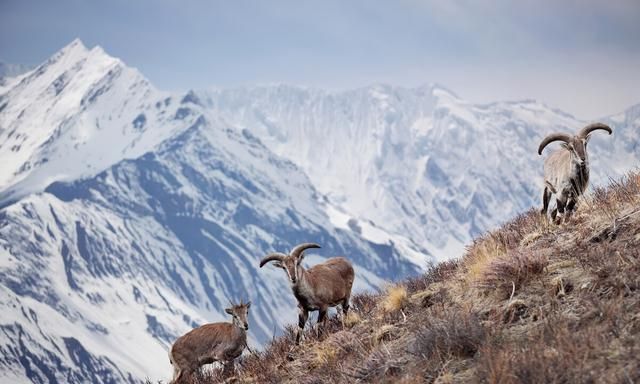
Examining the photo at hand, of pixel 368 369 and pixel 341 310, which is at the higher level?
pixel 341 310

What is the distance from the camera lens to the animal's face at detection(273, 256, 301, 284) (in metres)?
14.8

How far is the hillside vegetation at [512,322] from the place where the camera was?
7.62m

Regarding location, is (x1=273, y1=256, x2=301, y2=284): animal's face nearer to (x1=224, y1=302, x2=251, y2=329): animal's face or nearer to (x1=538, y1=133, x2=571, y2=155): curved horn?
(x1=224, y1=302, x2=251, y2=329): animal's face

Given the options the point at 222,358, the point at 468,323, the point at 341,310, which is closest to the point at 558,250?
the point at 468,323

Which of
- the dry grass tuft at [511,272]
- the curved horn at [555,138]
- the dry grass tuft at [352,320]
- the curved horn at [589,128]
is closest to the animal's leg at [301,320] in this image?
the dry grass tuft at [352,320]

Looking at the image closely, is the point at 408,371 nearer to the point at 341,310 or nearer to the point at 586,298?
the point at 586,298

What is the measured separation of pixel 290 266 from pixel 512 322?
6434mm

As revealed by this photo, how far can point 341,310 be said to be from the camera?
1559cm

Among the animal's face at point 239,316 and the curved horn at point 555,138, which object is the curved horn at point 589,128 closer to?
the curved horn at point 555,138

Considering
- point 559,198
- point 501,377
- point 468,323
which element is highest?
point 559,198

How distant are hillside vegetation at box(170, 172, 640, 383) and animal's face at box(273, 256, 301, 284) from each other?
127 centimetres

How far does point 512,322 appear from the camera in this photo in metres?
9.41

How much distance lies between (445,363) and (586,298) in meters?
1.94

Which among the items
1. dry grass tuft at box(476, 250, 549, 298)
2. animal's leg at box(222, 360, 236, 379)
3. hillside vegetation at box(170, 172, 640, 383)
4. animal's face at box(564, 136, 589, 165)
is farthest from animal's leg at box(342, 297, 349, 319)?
animal's face at box(564, 136, 589, 165)
